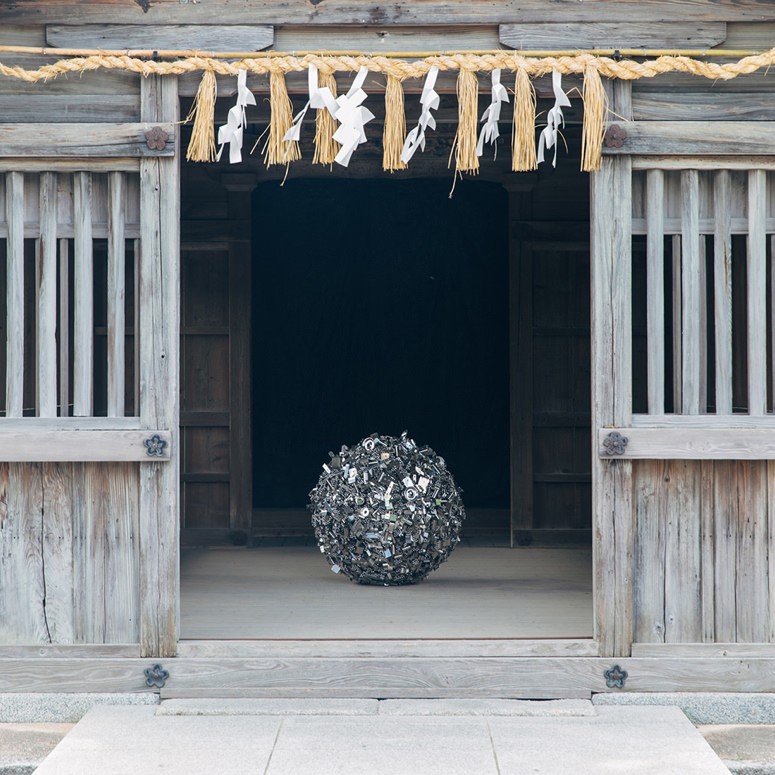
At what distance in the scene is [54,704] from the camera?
354 centimetres

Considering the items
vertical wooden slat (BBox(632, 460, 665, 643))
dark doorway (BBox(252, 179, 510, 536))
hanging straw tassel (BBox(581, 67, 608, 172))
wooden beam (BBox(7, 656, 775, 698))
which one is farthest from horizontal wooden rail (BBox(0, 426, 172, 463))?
dark doorway (BBox(252, 179, 510, 536))

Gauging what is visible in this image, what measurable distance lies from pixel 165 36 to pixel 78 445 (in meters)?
1.70

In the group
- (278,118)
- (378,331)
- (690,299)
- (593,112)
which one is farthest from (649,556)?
(378,331)

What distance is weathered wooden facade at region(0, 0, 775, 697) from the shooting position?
11.7 ft

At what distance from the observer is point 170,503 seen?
3588mm

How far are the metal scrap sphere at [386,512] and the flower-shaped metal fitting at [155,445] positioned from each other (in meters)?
1.34

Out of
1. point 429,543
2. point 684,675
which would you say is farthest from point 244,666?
point 684,675

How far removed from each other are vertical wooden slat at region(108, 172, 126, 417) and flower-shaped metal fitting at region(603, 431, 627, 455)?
1983mm

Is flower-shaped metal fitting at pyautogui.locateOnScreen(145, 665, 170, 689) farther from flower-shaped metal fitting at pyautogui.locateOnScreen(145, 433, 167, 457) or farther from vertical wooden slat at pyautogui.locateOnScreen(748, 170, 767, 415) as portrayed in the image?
vertical wooden slat at pyautogui.locateOnScreen(748, 170, 767, 415)

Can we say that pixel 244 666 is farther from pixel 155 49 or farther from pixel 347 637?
pixel 155 49

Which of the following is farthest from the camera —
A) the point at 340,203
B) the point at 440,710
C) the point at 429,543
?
the point at 340,203

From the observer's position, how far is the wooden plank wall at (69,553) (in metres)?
3.61

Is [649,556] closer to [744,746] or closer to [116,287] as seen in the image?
[744,746]

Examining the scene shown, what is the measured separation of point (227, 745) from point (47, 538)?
3.84 feet
